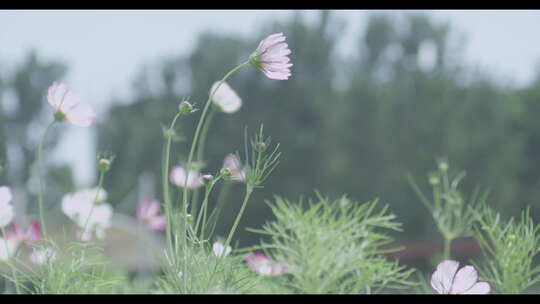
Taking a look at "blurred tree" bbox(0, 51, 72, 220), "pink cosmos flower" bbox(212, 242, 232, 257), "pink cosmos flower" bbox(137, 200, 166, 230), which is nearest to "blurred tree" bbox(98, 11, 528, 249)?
"blurred tree" bbox(0, 51, 72, 220)

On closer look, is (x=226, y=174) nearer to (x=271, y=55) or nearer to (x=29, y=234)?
(x=271, y=55)

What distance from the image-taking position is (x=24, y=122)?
24.9 ft

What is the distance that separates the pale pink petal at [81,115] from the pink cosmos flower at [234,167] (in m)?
0.10

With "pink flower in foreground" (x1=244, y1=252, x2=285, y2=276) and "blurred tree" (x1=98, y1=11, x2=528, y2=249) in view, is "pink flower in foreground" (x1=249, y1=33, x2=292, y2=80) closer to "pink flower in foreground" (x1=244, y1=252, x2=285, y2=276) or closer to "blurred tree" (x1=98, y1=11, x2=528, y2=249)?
"pink flower in foreground" (x1=244, y1=252, x2=285, y2=276)

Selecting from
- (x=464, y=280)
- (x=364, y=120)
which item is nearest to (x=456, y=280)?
(x=464, y=280)

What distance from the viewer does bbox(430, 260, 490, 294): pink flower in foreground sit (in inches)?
12.5

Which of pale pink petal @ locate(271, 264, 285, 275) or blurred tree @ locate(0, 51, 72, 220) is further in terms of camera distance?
blurred tree @ locate(0, 51, 72, 220)

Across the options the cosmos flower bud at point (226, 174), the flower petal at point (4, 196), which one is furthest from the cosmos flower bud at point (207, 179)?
the flower petal at point (4, 196)

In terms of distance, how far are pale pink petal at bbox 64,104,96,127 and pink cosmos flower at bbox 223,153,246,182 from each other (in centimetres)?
10

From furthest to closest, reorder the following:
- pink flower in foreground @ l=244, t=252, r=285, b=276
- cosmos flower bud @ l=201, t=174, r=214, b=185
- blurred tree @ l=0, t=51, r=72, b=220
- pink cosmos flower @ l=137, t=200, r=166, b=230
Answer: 1. blurred tree @ l=0, t=51, r=72, b=220
2. pink cosmos flower @ l=137, t=200, r=166, b=230
3. pink flower in foreground @ l=244, t=252, r=285, b=276
4. cosmos flower bud @ l=201, t=174, r=214, b=185

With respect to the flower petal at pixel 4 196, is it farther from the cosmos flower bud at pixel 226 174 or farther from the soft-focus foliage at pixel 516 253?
the soft-focus foliage at pixel 516 253

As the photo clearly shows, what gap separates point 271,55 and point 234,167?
0.06 metres

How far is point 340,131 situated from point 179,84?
7.74ft

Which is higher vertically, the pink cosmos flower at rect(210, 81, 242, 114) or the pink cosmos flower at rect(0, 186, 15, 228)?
the pink cosmos flower at rect(210, 81, 242, 114)
